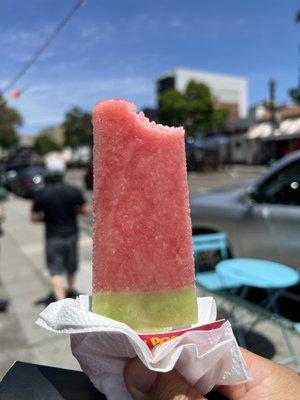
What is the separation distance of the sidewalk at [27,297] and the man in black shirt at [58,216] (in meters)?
0.58

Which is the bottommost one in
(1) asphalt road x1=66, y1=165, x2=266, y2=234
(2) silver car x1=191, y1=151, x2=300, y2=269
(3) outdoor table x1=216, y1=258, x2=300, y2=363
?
(1) asphalt road x1=66, y1=165, x2=266, y2=234

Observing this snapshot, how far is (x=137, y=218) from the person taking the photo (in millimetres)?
1397

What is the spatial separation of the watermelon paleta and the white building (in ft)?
221

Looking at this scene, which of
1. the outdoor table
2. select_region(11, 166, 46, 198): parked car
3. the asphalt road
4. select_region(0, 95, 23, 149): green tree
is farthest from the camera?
select_region(0, 95, 23, 149): green tree

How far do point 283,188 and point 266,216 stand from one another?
1.50 ft

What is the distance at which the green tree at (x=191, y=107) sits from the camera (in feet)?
140

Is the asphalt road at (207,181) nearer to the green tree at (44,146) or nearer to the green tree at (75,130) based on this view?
the green tree at (75,130)

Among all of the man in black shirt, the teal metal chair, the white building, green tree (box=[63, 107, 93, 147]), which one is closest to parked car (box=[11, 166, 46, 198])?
the man in black shirt

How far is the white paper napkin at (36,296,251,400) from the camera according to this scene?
1274mm

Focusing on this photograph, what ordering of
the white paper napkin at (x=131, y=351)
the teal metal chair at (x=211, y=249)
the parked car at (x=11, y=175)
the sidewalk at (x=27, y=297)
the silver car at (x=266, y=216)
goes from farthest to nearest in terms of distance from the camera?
the parked car at (x=11, y=175), the silver car at (x=266, y=216), the teal metal chair at (x=211, y=249), the sidewalk at (x=27, y=297), the white paper napkin at (x=131, y=351)

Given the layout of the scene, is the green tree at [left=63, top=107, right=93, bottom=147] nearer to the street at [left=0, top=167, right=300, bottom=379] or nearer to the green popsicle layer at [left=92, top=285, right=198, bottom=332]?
the street at [left=0, top=167, right=300, bottom=379]

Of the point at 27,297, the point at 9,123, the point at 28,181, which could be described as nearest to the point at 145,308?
the point at 27,297

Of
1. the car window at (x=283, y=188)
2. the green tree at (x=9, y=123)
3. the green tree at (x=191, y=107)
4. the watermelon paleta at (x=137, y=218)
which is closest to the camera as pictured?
the watermelon paleta at (x=137, y=218)

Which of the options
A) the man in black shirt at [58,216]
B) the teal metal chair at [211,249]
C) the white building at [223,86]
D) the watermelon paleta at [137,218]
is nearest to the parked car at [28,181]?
the man in black shirt at [58,216]
